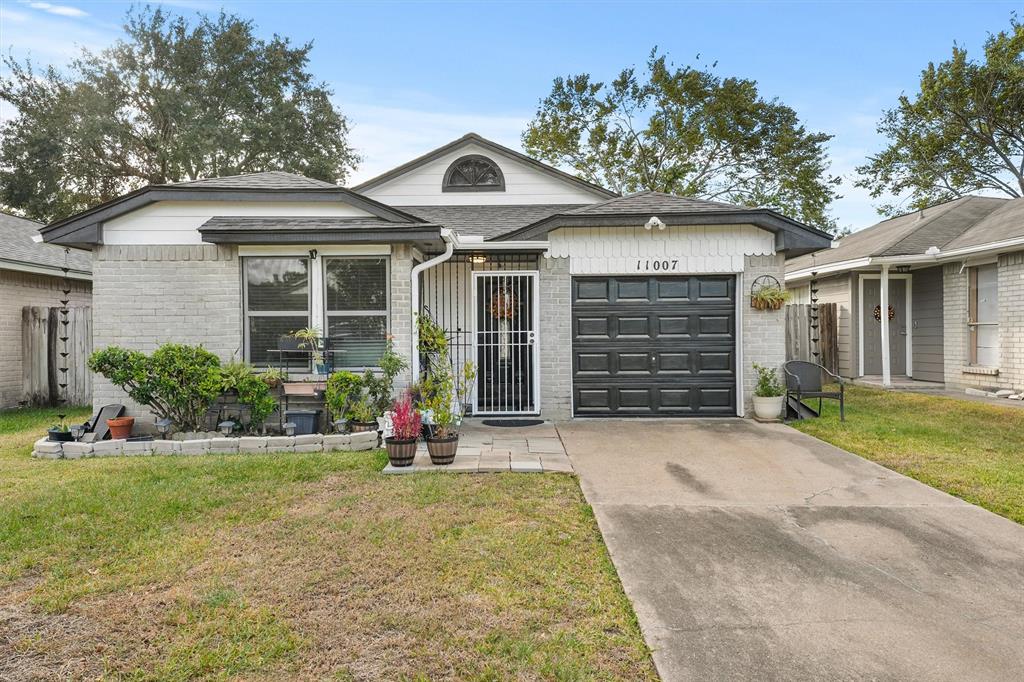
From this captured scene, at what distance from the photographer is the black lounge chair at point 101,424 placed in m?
6.82

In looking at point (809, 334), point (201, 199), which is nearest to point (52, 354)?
point (201, 199)

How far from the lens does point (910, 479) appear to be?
531 centimetres

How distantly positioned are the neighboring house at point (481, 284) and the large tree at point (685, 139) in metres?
14.3

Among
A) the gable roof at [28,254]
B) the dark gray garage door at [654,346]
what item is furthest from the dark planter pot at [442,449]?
the gable roof at [28,254]

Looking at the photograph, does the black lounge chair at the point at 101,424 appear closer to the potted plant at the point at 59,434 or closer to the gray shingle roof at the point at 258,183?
the potted plant at the point at 59,434

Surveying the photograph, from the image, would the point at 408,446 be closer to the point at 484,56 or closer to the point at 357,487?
the point at 357,487

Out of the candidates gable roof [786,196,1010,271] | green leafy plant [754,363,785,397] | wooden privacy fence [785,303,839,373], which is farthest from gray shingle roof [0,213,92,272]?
gable roof [786,196,1010,271]

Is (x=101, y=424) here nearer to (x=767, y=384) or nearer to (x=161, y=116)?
(x=767, y=384)

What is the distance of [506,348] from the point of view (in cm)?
900

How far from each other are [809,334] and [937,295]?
2.73 metres

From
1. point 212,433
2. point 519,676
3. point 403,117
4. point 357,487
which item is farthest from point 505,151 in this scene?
point 519,676

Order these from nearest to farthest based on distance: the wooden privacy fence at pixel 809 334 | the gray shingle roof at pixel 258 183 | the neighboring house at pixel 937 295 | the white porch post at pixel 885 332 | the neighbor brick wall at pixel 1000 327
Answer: the gray shingle roof at pixel 258 183, the neighbor brick wall at pixel 1000 327, the neighboring house at pixel 937 295, the white porch post at pixel 885 332, the wooden privacy fence at pixel 809 334

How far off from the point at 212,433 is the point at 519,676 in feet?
19.2

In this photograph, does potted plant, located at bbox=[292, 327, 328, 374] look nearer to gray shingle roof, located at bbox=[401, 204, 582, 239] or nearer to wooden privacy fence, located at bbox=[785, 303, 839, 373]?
gray shingle roof, located at bbox=[401, 204, 582, 239]
